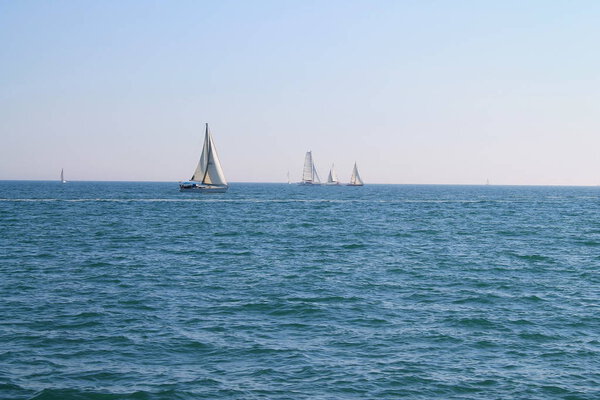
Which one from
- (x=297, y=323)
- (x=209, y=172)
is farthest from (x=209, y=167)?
(x=297, y=323)

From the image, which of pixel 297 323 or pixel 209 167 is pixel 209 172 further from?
pixel 297 323

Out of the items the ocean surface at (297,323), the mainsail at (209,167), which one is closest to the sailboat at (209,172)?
the mainsail at (209,167)

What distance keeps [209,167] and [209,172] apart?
Answer: 159 cm

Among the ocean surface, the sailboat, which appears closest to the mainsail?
the sailboat

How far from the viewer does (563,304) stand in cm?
2659

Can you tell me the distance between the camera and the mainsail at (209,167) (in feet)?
467

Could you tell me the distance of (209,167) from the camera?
144875 millimetres

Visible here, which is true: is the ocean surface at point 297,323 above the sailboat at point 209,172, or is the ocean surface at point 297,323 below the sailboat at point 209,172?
below

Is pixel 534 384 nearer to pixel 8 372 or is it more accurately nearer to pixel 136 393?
pixel 136 393

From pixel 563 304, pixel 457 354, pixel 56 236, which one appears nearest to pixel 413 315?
pixel 457 354

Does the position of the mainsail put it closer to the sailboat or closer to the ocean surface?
the sailboat

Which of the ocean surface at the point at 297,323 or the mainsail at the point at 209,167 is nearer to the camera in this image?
the ocean surface at the point at 297,323

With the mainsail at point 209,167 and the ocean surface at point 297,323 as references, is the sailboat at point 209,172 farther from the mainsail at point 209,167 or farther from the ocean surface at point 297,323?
the ocean surface at point 297,323

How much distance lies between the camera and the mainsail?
467 ft
